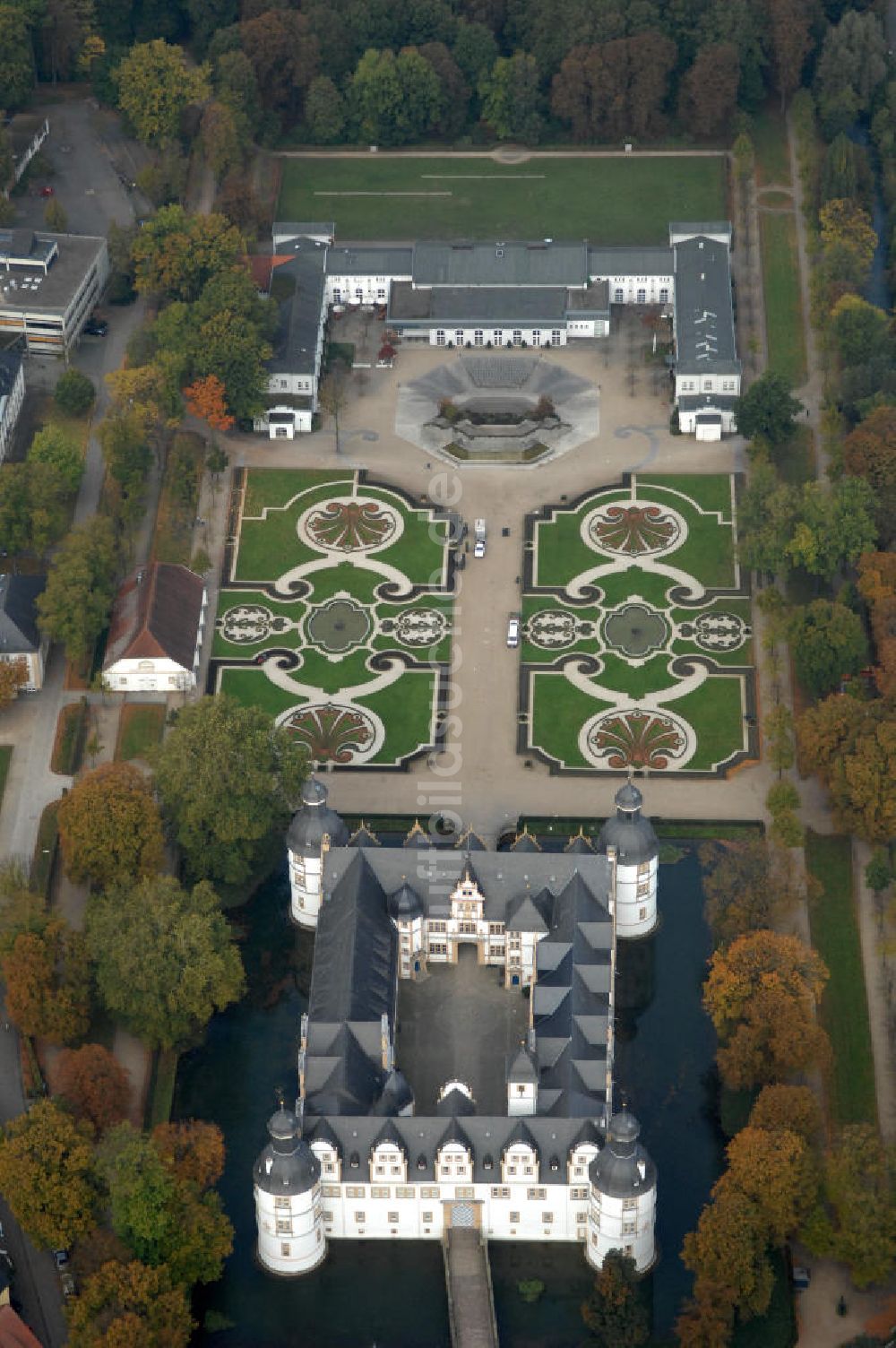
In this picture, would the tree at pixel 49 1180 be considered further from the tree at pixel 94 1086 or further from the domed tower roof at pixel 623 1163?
the domed tower roof at pixel 623 1163

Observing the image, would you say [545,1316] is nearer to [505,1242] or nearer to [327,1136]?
[505,1242]

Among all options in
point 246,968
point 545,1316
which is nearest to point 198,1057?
point 246,968

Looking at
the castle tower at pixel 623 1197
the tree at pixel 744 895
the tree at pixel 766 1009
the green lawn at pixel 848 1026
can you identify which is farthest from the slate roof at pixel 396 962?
the green lawn at pixel 848 1026

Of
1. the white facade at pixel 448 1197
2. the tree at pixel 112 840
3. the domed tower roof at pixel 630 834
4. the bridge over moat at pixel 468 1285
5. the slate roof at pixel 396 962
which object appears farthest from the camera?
the tree at pixel 112 840

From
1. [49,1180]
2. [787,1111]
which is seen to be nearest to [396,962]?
[787,1111]

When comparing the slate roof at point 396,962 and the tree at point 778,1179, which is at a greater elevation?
the slate roof at point 396,962

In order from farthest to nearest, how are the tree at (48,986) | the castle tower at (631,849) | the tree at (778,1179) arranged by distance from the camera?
the castle tower at (631,849), the tree at (48,986), the tree at (778,1179)
